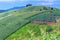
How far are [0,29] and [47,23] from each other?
59.9 inches

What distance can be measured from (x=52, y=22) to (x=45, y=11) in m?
0.68

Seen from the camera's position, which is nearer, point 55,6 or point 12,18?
point 12,18

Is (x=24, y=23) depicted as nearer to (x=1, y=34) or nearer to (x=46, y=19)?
(x=46, y=19)

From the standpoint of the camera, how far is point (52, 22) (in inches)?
245

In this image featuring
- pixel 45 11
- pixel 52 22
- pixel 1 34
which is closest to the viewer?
pixel 1 34

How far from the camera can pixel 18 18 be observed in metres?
6.52

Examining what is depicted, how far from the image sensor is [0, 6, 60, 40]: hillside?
18.5ft

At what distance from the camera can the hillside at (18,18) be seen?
5652 mm

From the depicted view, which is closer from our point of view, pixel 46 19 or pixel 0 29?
pixel 0 29

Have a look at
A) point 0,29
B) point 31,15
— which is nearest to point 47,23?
point 31,15

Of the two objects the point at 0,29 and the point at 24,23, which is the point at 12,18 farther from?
the point at 0,29

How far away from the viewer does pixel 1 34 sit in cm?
524

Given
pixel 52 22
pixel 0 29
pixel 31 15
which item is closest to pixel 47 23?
pixel 52 22

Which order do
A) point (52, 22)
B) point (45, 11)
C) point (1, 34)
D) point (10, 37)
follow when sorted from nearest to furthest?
point (1, 34) → point (10, 37) → point (52, 22) → point (45, 11)
